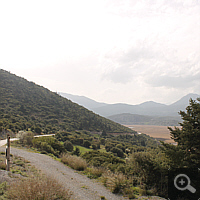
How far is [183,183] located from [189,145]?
5.71 feet

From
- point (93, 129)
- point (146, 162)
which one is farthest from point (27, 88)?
point (146, 162)

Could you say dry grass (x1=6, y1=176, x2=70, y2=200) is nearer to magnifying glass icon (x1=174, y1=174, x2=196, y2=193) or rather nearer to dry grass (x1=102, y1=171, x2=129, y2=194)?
dry grass (x1=102, y1=171, x2=129, y2=194)

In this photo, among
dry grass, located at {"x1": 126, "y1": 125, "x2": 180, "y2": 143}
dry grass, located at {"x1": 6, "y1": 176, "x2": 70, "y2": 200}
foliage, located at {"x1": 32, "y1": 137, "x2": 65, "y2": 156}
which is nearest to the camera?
dry grass, located at {"x1": 6, "y1": 176, "x2": 70, "y2": 200}

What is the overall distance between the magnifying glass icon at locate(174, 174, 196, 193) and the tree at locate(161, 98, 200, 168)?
46 cm

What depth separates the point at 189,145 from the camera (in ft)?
26.2

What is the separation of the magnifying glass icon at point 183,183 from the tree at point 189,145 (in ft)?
1.52

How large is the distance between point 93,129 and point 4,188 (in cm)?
4879

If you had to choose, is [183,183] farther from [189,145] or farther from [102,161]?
[102,161]

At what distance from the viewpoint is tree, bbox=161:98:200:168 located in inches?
295

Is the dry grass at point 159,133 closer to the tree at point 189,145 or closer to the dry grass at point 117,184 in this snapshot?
the tree at point 189,145

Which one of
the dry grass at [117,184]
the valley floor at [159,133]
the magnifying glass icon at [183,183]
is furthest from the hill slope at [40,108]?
the magnifying glass icon at [183,183]

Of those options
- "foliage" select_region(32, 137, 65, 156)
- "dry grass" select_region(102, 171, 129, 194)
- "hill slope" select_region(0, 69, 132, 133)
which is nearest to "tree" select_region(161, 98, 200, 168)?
"dry grass" select_region(102, 171, 129, 194)

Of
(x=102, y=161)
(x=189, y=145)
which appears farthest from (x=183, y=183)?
(x=102, y=161)

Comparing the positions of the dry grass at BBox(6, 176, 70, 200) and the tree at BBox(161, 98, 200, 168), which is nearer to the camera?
the dry grass at BBox(6, 176, 70, 200)
